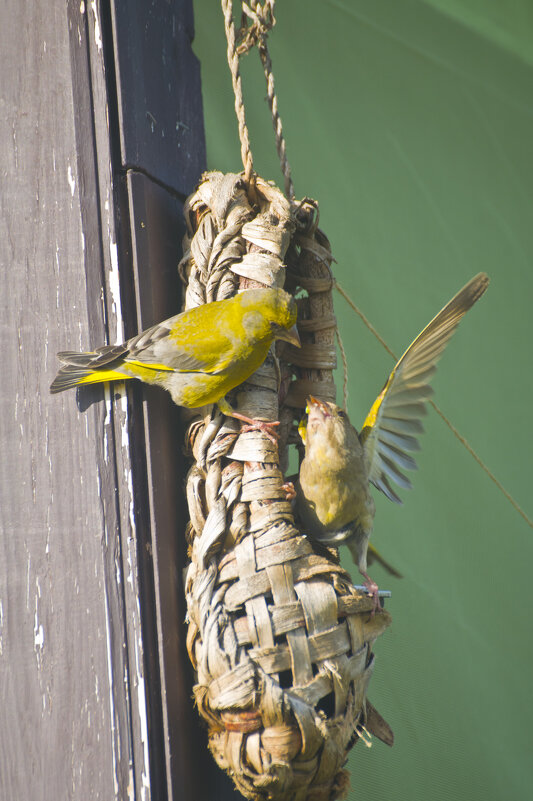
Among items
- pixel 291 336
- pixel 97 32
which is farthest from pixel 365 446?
pixel 97 32

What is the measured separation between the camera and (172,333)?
1.31m

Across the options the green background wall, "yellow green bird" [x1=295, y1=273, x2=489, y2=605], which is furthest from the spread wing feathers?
the green background wall

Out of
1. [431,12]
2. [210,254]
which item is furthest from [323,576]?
[431,12]

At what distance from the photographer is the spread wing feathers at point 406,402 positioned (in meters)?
1.50

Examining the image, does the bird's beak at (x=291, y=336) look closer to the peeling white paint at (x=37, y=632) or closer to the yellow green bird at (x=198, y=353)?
the yellow green bird at (x=198, y=353)

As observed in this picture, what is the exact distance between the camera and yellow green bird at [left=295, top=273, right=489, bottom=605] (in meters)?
1.47

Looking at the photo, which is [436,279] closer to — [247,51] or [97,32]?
[247,51]

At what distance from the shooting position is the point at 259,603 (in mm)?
1146

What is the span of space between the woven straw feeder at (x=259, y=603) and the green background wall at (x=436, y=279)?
0.62 meters

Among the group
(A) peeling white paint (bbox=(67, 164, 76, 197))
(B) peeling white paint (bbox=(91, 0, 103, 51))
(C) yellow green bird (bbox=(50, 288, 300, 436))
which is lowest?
(C) yellow green bird (bbox=(50, 288, 300, 436))

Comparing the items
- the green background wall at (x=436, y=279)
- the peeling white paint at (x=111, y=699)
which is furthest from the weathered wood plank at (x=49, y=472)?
the green background wall at (x=436, y=279)

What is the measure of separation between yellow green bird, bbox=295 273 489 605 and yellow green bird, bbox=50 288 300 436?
0.19m

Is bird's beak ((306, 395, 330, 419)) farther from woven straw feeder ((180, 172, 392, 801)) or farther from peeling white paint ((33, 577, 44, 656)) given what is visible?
peeling white paint ((33, 577, 44, 656))

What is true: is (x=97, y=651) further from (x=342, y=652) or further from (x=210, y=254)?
Answer: (x=210, y=254)
